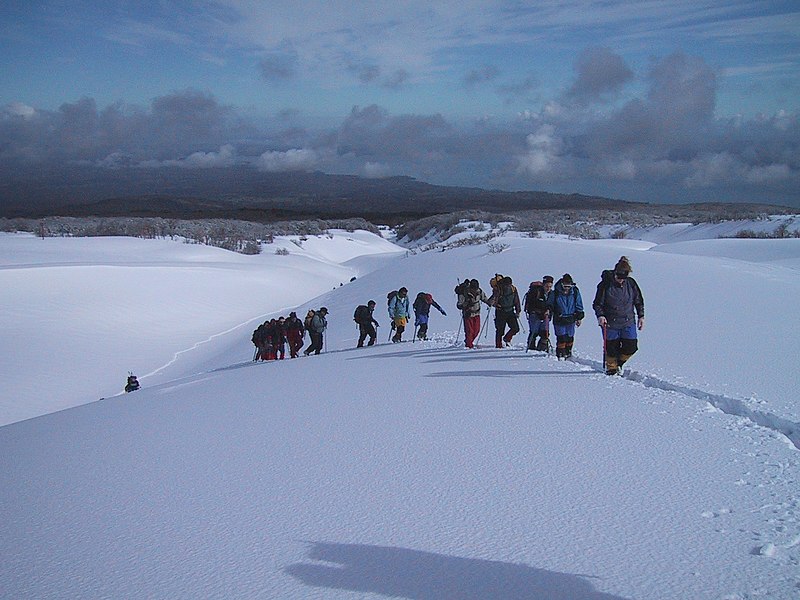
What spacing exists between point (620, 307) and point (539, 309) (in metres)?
2.52

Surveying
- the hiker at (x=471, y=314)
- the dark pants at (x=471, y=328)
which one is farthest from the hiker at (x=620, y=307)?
the dark pants at (x=471, y=328)

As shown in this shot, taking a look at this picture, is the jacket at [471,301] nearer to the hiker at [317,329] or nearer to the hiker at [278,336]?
the hiker at [317,329]

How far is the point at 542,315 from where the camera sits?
11000 mm

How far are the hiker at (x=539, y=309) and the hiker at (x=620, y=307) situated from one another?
1.85 meters

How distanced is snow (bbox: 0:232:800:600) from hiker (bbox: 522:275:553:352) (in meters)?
0.74

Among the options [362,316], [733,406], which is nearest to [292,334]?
[362,316]

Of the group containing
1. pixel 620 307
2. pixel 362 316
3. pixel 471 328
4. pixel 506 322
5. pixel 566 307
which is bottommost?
pixel 362 316

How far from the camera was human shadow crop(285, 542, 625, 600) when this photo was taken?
3.34 m

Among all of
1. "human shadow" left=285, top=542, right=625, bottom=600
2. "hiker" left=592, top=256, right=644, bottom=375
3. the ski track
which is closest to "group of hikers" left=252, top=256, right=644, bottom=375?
"hiker" left=592, top=256, right=644, bottom=375

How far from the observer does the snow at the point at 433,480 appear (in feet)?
11.8

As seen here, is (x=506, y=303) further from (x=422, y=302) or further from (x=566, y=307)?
(x=422, y=302)

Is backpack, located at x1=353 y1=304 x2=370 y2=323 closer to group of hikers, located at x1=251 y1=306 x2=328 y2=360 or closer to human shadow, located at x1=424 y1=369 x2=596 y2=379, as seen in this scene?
group of hikers, located at x1=251 y1=306 x2=328 y2=360

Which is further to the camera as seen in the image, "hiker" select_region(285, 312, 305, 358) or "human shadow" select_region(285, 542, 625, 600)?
"hiker" select_region(285, 312, 305, 358)

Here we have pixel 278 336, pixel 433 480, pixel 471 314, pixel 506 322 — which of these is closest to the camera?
pixel 433 480
